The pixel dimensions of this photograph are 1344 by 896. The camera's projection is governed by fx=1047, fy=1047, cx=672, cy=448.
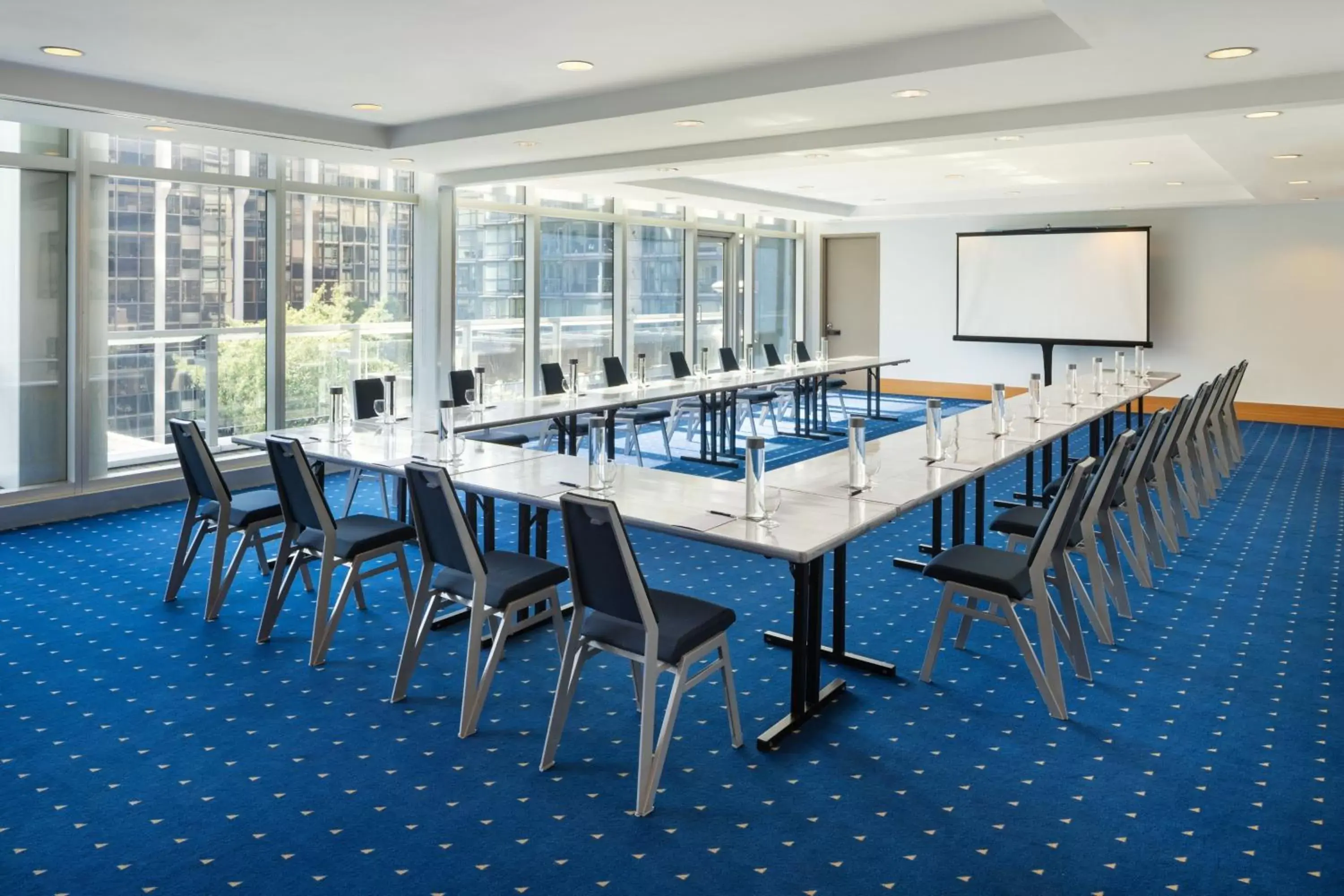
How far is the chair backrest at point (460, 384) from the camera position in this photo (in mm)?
8234

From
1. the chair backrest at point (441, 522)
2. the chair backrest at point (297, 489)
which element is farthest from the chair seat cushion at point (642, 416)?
the chair backrest at point (441, 522)

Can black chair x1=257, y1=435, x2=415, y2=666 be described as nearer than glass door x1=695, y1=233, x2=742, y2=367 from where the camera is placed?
Yes

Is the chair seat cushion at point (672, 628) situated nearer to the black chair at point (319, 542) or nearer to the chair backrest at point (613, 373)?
the black chair at point (319, 542)

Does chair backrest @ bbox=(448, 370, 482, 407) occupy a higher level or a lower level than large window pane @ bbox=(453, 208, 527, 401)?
lower

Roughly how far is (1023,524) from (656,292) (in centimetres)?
851

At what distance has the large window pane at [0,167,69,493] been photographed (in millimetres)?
6848

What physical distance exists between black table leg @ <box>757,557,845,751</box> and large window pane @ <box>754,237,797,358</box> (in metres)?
11.1

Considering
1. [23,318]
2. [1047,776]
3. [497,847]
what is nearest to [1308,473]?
[1047,776]

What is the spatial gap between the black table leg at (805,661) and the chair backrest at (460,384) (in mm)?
4852

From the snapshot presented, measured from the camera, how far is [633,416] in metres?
8.77

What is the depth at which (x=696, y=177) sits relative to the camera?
35.5 feet

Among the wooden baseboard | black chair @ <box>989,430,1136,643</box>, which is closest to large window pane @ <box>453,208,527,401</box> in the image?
the wooden baseboard

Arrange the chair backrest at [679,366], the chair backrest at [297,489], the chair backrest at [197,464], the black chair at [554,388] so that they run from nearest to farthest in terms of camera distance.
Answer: the chair backrest at [297,489], the chair backrest at [197,464], the black chair at [554,388], the chair backrest at [679,366]

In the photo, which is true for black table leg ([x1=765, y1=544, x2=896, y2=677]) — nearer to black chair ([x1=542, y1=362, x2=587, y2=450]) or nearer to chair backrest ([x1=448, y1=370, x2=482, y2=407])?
black chair ([x1=542, y1=362, x2=587, y2=450])
